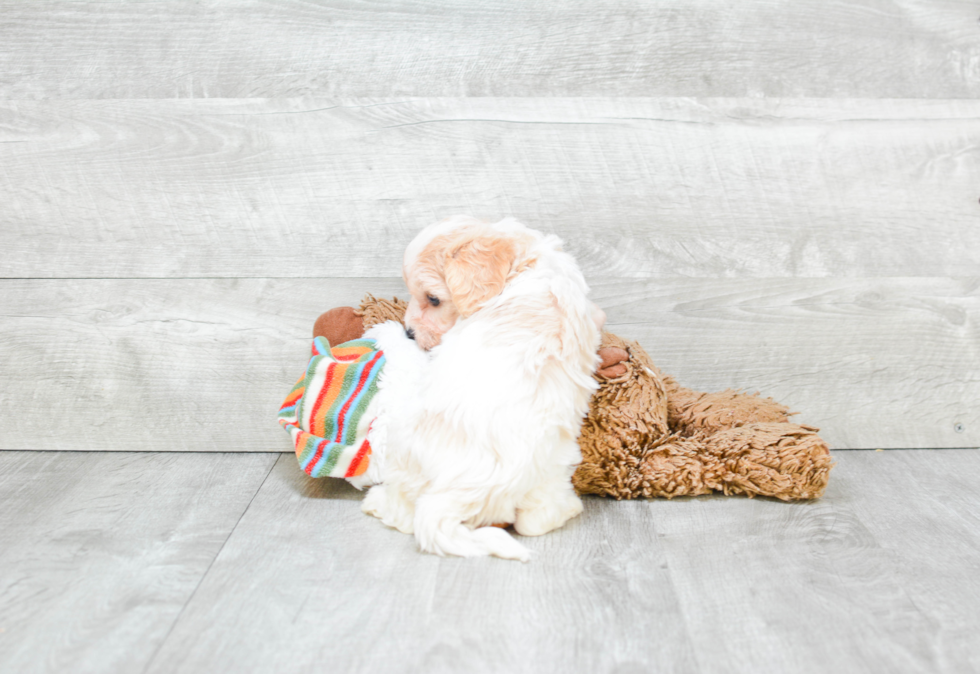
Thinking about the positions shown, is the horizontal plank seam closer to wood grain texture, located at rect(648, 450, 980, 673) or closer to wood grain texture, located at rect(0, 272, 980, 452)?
wood grain texture, located at rect(0, 272, 980, 452)

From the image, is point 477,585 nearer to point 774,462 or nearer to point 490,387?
point 490,387

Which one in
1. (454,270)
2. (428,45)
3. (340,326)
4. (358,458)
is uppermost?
(428,45)

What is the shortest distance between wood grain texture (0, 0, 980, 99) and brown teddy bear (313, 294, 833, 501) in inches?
18.5

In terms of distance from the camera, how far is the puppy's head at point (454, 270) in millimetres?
945

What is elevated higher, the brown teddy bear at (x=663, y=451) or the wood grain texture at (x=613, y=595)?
the brown teddy bear at (x=663, y=451)

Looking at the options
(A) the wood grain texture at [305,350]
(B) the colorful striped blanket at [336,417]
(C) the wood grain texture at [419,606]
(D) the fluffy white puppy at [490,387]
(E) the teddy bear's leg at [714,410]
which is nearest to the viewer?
(C) the wood grain texture at [419,606]

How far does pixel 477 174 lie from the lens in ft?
4.03

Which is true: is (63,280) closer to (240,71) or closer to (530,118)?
(240,71)

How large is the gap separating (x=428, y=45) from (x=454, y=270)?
47cm

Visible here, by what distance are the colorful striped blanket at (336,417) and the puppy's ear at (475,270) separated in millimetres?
205

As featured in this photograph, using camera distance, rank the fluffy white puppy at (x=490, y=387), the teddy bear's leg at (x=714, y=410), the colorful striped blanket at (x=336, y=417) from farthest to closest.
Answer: the teddy bear's leg at (x=714, y=410) < the colorful striped blanket at (x=336, y=417) < the fluffy white puppy at (x=490, y=387)

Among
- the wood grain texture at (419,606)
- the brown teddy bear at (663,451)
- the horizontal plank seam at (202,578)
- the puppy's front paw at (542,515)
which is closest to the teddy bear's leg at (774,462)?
the brown teddy bear at (663,451)

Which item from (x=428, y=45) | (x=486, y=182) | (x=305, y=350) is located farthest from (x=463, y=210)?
(x=305, y=350)

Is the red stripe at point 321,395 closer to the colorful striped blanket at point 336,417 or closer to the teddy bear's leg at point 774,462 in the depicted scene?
the colorful striped blanket at point 336,417
